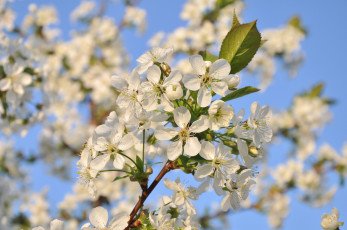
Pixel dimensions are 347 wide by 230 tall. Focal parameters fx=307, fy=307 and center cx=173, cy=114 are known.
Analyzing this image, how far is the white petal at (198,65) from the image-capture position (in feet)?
4.31

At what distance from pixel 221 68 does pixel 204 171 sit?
0.43m

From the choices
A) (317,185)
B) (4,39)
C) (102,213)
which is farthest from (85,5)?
(102,213)

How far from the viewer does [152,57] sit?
1387 mm

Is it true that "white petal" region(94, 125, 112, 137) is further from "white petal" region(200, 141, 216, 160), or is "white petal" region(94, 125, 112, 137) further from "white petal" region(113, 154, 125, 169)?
"white petal" region(200, 141, 216, 160)

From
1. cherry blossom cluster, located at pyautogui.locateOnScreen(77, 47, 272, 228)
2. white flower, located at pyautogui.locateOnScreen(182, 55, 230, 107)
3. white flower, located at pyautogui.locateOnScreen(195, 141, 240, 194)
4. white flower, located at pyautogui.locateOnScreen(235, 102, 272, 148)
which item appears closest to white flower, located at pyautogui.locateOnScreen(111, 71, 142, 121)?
cherry blossom cluster, located at pyautogui.locateOnScreen(77, 47, 272, 228)

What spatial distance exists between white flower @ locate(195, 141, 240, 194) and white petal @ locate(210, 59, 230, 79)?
0.29m

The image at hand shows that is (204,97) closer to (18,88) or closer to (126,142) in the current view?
(126,142)

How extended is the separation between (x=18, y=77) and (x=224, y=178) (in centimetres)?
218

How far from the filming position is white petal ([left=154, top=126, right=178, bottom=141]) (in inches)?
50.9

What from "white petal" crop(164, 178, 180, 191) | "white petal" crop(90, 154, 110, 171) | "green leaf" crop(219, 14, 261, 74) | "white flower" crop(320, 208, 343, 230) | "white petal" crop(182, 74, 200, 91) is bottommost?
"white flower" crop(320, 208, 343, 230)

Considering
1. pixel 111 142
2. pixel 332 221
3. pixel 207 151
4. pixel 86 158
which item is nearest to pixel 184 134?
pixel 207 151

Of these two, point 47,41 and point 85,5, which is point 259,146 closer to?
point 47,41

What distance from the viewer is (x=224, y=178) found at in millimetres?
1271

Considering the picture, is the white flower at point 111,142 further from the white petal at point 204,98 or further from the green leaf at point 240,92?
the green leaf at point 240,92
